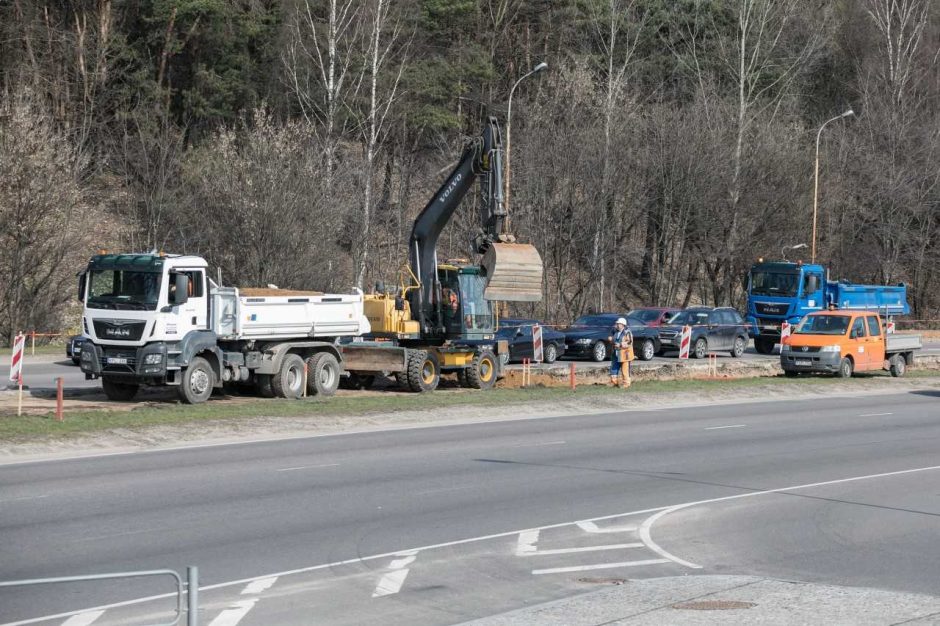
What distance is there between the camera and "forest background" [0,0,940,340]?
43.1 m

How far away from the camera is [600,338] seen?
4075cm

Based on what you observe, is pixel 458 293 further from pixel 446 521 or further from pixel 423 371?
pixel 446 521

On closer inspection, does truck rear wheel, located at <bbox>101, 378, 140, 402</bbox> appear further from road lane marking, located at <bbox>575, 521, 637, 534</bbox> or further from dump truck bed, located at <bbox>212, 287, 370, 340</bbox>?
road lane marking, located at <bbox>575, 521, 637, 534</bbox>

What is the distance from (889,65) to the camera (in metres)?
72.1

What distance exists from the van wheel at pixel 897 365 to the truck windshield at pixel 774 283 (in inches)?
414

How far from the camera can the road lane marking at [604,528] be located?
12.5m

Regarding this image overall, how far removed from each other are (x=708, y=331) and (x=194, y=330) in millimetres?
24655

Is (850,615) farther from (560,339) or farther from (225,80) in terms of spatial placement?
(225,80)

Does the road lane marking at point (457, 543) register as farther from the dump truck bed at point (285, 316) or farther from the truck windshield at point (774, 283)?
the truck windshield at point (774, 283)

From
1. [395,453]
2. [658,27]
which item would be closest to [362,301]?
[395,453]

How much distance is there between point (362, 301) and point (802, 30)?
52.9 meters

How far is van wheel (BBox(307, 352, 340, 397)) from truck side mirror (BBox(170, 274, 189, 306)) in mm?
3802

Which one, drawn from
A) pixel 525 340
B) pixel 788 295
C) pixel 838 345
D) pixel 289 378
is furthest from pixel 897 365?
pixel 289 378

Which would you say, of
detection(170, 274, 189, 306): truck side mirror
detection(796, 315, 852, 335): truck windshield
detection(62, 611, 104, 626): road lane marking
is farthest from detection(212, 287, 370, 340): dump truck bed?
detection(62, 611, 104, 626): road lane marking
